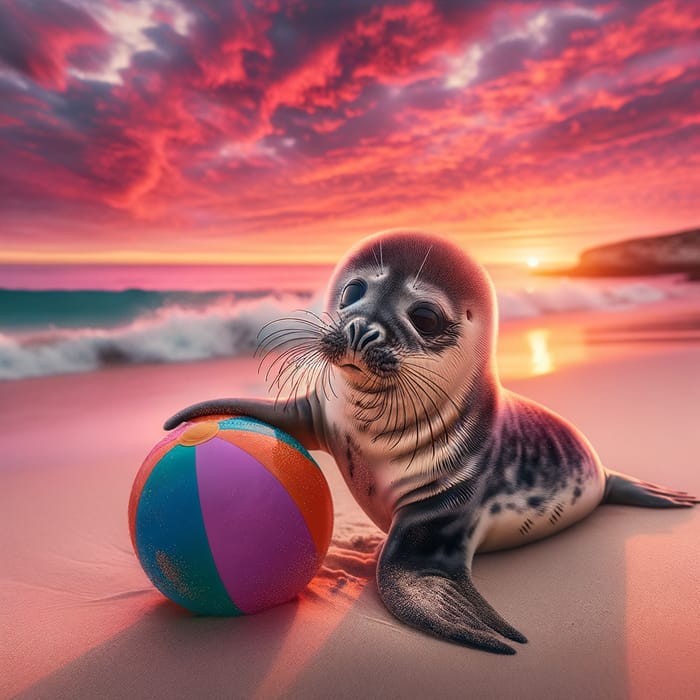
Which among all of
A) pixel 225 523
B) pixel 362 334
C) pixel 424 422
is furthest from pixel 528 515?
pixel 225 523

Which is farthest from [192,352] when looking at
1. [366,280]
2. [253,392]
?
[366,280]

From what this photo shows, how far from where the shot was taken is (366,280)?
2768 millimetres

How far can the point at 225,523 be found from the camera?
235cm

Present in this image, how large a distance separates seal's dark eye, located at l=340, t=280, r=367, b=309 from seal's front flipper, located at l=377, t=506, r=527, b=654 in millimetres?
865

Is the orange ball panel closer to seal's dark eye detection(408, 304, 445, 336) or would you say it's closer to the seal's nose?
the seal's nose

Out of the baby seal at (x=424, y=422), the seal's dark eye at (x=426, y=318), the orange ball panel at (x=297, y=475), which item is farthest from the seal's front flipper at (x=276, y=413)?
the seal's dark eye at (x=426, y=318)

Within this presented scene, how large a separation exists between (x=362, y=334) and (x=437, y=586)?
36.3 inches

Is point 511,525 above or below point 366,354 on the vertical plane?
below

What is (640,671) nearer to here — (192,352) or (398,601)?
(398,601)

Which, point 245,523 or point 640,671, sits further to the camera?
point 245,523

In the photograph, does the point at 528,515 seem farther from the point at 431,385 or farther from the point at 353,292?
the point at 353,292

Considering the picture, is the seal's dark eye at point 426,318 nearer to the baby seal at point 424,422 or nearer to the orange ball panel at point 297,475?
the baby seal at point 424,422

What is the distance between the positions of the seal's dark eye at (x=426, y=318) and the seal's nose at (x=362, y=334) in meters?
0.19

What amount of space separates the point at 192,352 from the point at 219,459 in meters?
9.82
